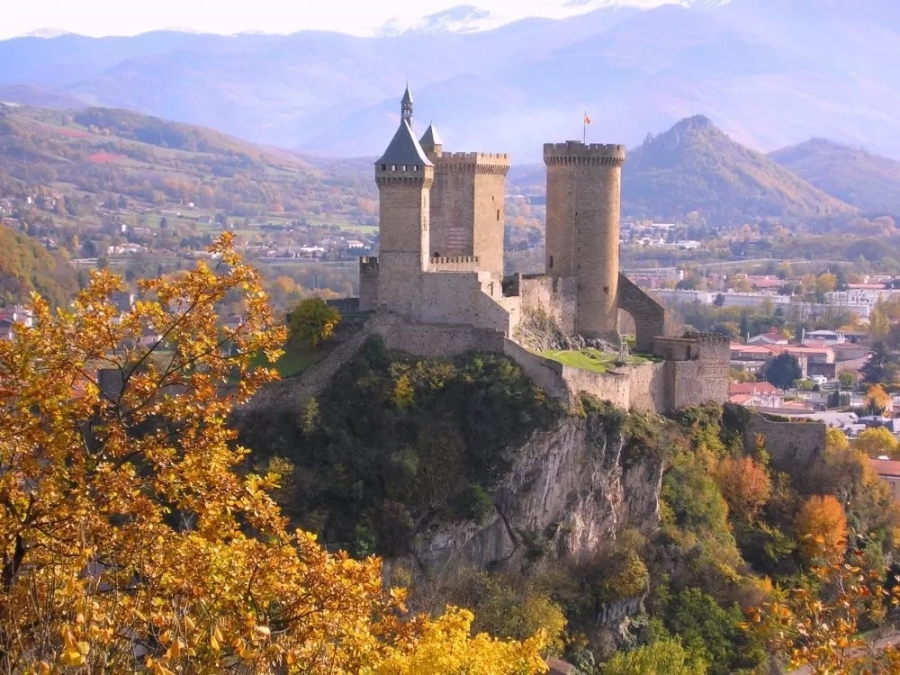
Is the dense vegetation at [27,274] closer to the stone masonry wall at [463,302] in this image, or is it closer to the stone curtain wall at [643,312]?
the stone curtain wall at [643,312]

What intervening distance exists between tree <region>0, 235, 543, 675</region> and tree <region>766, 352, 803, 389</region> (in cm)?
7763

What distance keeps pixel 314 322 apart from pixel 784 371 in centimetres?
5564

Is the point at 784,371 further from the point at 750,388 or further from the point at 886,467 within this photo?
the point at 886,467

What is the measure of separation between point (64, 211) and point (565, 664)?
500 feet

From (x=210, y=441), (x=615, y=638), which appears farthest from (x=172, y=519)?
(x=210, y=441)

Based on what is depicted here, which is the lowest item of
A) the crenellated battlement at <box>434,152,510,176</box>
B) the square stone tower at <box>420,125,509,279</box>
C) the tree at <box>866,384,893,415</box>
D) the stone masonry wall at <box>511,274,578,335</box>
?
the tree at <box>866,384,893,415</box>

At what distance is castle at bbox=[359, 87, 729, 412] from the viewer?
42906 millimetres

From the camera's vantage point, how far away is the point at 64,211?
182000mm

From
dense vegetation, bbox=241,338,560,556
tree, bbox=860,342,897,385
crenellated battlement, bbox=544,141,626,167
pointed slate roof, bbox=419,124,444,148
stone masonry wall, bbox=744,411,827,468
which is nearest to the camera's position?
dense vegetation, bbox=241,338,560,556

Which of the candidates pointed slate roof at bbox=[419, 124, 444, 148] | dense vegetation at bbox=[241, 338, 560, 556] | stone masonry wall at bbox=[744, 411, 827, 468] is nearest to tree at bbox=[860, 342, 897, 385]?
stone masonry wall at bbox=[744, 411, 827, 468]

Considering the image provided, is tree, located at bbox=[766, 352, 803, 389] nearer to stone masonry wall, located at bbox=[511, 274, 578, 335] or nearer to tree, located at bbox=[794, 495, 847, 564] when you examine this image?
tree, located at bbox=[794, 495, 847, 564]

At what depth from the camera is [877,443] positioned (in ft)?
214

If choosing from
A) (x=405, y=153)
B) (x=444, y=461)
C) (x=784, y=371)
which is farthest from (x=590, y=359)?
(x=784, y=371)

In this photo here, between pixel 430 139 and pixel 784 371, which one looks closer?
pixel 430 139
